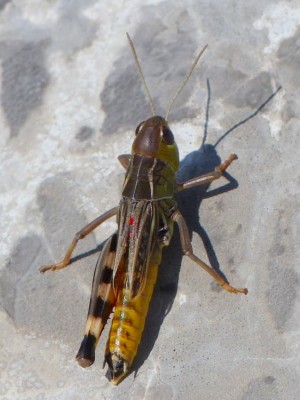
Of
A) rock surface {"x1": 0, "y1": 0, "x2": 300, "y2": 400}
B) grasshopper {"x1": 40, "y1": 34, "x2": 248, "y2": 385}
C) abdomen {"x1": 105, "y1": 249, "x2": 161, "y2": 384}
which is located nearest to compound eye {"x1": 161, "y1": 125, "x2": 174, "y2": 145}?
grasshopper {"x1": 40, "y1": 34, "x2": 248, "y2": 385}

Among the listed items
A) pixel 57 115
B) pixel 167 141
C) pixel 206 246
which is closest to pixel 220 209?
pixel 206 246

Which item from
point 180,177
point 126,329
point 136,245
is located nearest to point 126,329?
point 126,329

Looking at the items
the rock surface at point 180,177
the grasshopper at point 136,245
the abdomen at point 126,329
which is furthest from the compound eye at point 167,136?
the abdomen at point 126,329

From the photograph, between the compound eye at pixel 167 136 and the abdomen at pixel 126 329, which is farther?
the compound eye at pixel 167 136

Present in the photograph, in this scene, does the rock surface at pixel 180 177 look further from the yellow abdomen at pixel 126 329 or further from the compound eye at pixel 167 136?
the compound eye at pixel 167 136

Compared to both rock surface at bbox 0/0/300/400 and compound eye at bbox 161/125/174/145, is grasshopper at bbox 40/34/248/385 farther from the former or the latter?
rock surface at bbox 0/0/300/400

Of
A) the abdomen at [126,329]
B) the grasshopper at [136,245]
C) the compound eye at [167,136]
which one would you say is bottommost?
the abdomen at [126,329]

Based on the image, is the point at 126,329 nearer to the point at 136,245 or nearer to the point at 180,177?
the point at 136,245

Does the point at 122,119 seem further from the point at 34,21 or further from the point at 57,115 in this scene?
the point at 34,21
